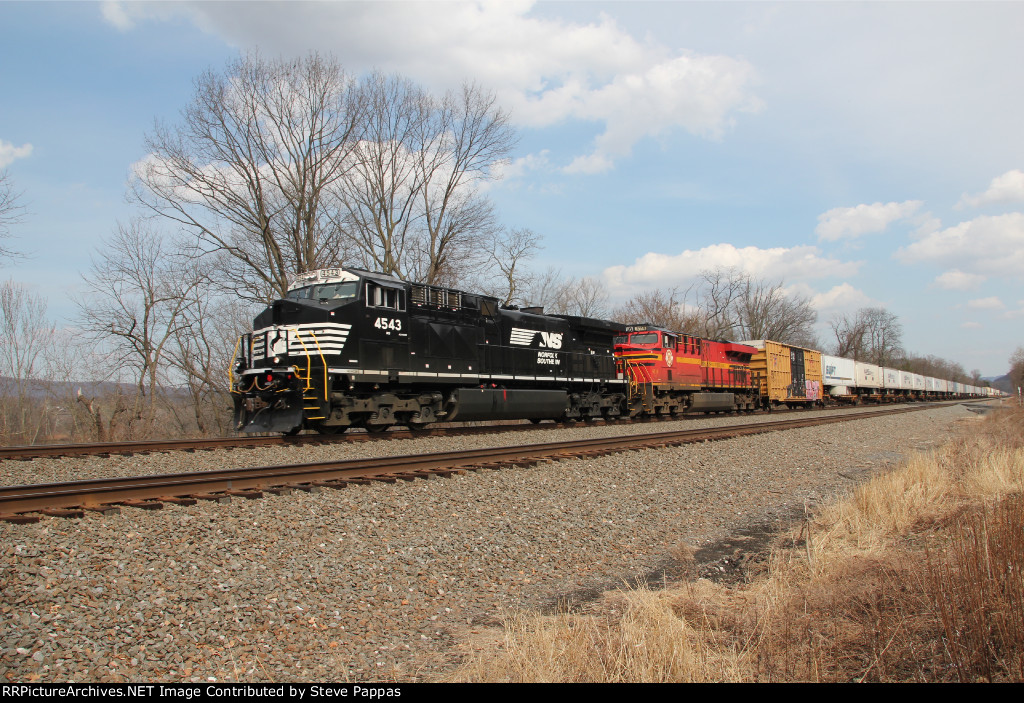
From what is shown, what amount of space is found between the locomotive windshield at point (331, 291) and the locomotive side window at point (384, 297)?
1.09 ft

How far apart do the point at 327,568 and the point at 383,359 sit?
846 centimetres

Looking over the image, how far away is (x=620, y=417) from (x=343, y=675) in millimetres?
20018

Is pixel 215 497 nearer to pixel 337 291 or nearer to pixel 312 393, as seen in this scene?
pixel 312 393

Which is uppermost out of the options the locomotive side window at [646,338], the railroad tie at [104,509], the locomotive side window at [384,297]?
the locomotive side window at [384,297]

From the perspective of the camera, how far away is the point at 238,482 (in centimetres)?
673

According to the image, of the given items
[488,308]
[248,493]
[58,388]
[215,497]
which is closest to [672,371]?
Answer: [488,308]

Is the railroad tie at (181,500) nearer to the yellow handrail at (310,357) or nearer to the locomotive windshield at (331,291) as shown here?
the yellow handrail at (310,357)

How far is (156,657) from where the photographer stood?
3537 mm

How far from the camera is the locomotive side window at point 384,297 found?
1299 centimetres

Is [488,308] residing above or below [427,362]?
above

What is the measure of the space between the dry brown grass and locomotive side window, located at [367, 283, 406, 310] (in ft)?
30.6

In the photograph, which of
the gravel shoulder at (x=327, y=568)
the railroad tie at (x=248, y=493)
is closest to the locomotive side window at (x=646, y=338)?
the gravel shoulder at (x=327, y=568)

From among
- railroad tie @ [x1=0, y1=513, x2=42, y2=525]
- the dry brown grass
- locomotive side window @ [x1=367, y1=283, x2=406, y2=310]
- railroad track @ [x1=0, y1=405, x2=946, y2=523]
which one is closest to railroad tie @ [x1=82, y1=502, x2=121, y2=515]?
railroad track @ [x1=0, y1=405, x2=946, y2=523]
